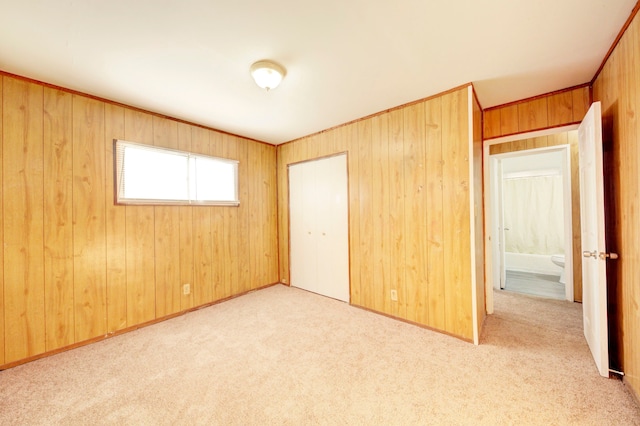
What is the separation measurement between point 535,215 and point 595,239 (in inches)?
172

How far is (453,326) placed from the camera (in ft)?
7.88

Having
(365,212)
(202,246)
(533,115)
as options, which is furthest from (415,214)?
(202,246)

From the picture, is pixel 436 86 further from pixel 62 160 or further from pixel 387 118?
pixel 62 160

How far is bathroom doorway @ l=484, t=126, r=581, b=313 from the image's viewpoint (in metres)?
3.35

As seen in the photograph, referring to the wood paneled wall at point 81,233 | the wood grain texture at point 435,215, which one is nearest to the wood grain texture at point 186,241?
the wood paneled wall at point 81,233

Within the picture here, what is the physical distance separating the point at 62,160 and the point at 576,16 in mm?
4076

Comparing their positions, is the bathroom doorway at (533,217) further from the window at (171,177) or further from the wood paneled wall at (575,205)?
the window at (171,177)

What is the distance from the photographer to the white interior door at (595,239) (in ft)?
5.75

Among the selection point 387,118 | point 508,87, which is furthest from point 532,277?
point 387,118

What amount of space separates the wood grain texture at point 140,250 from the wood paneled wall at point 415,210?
92.4 inches

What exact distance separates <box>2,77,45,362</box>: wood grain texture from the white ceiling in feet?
1.07

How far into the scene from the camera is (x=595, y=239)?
72.1 inches

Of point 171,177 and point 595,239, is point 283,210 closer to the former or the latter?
point 171,177

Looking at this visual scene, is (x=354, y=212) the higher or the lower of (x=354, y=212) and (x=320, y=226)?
the higher
